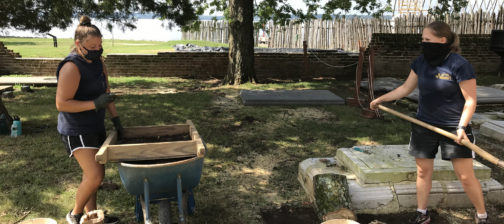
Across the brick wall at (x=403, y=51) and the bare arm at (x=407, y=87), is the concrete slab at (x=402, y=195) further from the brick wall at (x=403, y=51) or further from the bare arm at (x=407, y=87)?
the brick wall at (x=403, y=51)

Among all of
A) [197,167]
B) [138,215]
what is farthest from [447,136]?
[138,215]

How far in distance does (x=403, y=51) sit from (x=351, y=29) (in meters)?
4.71

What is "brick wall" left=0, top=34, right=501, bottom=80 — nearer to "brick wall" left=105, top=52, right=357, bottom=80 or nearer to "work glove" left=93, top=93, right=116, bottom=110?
"brick wall" left=105, top=52, right=357, bottom=80

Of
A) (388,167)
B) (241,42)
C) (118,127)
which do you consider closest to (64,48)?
(241,42)

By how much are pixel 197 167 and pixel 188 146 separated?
0.64 ft

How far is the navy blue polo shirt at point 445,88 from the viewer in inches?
109

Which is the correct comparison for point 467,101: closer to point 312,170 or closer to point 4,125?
point 312,170

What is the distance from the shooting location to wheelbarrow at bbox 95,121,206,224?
2551 millimetres

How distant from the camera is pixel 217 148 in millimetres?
5406

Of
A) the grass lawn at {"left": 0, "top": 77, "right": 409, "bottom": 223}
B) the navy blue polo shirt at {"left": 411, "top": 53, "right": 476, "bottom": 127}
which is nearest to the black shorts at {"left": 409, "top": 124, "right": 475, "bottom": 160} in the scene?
the navy blue polo shirt at {"left": 411, "top": 53, "right": 476, "bottom": 127}

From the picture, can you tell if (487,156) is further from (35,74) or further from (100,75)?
(35,74)

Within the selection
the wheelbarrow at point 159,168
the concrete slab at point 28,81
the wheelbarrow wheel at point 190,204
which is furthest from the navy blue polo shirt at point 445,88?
the concrete slab at point 28,81

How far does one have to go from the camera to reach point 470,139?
288 cm

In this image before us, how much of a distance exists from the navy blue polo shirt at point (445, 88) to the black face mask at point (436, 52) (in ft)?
0.11
